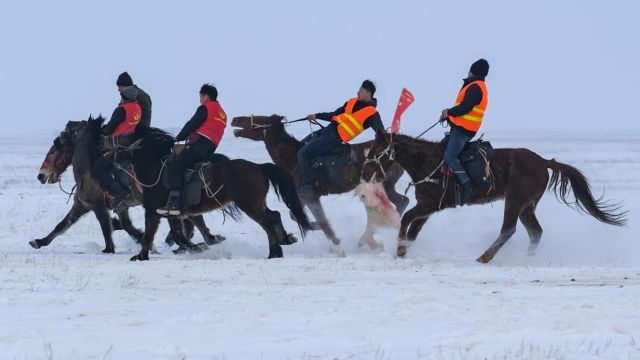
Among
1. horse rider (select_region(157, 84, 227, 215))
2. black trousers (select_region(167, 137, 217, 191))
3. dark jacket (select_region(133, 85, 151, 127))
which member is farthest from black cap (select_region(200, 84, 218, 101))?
dark jacket (select_region(133, 85, 151, 127))

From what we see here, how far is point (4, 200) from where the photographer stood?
2280 centimetres

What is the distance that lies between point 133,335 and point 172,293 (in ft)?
5.93

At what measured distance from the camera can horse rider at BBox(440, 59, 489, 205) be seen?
467 inches

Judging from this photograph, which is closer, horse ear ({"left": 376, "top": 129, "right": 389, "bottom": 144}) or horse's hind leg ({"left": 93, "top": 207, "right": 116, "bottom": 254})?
horse ear ({"left": 376, "top": 129, "right": 389, "bottom": 144})

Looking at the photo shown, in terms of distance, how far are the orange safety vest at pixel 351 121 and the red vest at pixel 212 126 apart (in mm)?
1993

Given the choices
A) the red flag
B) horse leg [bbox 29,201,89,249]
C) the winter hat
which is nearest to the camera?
horse leg [bbox 29,201,89,249]

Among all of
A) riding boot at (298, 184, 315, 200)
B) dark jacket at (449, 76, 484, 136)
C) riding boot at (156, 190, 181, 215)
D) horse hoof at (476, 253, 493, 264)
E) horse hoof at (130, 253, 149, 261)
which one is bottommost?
horse hoof at (130, 253, 149, 261)

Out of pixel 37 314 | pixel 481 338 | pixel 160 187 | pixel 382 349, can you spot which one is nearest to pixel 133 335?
pixel 37 314

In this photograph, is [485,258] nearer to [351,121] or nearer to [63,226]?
[351,121]

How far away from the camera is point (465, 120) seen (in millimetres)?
11898

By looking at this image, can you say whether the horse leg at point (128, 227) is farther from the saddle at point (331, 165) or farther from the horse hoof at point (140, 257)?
the saddle at point (331, 165)

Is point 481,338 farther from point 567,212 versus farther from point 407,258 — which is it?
Result: point 567,212

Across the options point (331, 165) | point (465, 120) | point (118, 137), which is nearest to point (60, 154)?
point (118, 137)

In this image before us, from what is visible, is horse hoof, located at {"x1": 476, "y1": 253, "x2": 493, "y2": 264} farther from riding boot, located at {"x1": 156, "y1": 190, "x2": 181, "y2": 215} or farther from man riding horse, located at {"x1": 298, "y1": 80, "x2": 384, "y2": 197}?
riding boot, located at {"x1": 156, "y1": 190, "x2": 181, "y2": 215}
